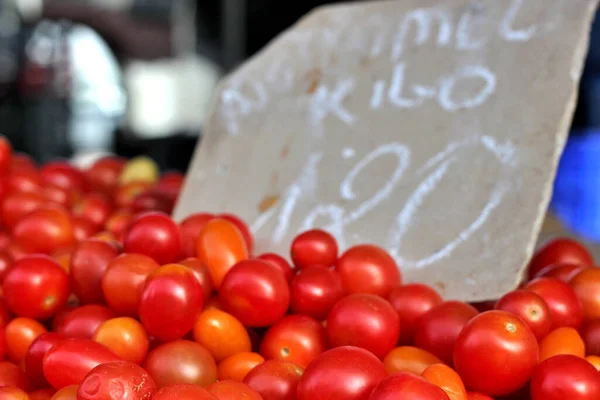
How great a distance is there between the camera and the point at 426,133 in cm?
122

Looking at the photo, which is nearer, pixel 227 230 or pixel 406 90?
pixel 227 230

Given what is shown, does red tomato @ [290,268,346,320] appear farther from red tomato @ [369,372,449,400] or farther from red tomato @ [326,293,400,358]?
red tomato @ [369,372,449,400]

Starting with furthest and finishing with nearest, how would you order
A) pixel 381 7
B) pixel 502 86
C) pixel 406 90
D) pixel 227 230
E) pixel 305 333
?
1. pixel 381 7
2. pixel 406 90
3. pixel 502 86
4. pixel 227 230
5. pixel 305 333

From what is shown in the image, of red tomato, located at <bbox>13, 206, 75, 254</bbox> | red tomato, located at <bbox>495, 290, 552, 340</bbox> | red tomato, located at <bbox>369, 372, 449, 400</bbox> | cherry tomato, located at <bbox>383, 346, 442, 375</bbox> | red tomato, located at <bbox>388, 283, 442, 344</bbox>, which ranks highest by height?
red tomato, located at <bbox>369, 372, 449, 400</bbox>

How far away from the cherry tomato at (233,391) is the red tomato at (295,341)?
147 millimetres

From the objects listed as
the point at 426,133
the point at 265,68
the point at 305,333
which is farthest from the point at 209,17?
the point at 305,333

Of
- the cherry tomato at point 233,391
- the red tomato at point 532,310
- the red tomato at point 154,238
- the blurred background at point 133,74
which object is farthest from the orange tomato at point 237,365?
the blurred background at point 133,74

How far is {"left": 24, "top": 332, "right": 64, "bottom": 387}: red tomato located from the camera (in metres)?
0.83

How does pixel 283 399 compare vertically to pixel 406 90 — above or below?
below


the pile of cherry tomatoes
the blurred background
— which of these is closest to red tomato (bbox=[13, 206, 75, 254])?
the pile of cherry tomatoes

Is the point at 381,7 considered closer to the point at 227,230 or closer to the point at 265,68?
the point at 265,68

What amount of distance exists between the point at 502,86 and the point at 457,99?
8 centimetres

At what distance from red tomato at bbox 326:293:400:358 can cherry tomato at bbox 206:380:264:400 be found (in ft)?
0.54

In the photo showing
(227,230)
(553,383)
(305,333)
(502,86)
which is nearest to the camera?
(553,383)
